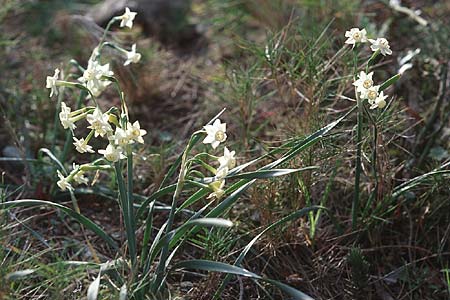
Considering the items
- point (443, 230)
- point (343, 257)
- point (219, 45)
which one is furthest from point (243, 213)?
point (219, 45)

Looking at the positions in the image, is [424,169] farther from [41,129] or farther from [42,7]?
[42,7]

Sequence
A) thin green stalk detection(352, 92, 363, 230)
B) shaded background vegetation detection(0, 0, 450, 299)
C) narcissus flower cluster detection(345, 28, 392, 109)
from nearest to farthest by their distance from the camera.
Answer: narcissus flower cluster detection(345, 28, 392, 109) → thin green stalk detection(352, 92, 363, 230) → shaded background vegetation detection(0, 0, 450, 299)

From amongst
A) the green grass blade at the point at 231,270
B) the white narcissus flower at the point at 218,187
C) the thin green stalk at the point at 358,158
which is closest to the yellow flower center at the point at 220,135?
the white narcissus flower at the point at 218,187

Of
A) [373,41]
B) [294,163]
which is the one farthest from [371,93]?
[294,163]

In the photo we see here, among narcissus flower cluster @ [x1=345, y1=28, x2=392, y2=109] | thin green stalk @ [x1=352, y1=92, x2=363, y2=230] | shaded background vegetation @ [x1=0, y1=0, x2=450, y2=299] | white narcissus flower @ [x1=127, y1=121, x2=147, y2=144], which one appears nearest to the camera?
white narcissus flower @ [x1=127, y1=121, x2=147, y2=144]

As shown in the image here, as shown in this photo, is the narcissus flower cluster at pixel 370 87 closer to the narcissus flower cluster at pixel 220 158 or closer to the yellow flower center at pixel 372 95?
the yellow flower center at pixel 372 95

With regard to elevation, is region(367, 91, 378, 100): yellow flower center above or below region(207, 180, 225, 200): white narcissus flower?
above

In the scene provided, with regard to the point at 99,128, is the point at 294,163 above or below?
below

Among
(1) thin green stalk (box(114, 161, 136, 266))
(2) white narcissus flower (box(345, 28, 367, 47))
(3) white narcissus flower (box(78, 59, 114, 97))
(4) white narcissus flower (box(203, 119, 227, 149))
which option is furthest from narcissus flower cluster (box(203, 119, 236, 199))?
(2) white narcissus flower (box(345, 28, 367, 47))

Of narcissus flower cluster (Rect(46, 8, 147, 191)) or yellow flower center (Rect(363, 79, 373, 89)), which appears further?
yellow flower center (Rect(363, 79, 373, 89))

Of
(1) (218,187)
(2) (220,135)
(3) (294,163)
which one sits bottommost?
(3) (294,163)

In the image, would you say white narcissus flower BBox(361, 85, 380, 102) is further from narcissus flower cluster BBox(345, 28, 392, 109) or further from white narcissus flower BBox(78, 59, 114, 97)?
white narcissus flower BBox(78, 59, 114, 97)

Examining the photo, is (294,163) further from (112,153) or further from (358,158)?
(112,153)
